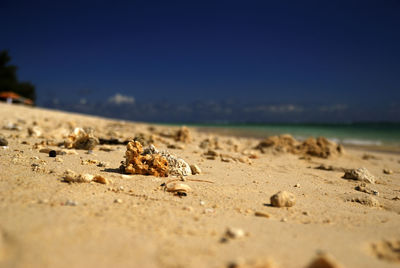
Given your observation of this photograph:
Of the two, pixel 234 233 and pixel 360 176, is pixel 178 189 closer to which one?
pixel 234 233

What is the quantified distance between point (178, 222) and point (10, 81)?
43.3 metres

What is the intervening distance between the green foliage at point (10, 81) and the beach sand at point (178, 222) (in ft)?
131

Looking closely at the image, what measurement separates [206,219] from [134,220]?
57 cm

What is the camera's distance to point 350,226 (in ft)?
7.72

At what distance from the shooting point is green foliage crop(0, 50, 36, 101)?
119ft

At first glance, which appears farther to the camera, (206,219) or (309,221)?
(309,221)

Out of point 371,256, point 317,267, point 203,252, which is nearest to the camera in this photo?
point 317,267

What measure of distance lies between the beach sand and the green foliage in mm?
40053

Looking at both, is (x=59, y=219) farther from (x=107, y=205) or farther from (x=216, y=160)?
(x=216, y=160)

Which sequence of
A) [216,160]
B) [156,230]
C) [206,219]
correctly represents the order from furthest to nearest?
[216,160] < [206,219] < [156,230]

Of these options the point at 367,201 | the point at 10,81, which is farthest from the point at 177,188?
the point at 10,81

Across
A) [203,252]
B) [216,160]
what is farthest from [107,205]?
[216,160]

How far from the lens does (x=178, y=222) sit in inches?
84.6

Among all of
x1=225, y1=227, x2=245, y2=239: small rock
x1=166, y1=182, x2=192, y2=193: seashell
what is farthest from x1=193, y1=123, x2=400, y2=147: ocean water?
x1=225, y1=227, x2=245, y2=239: small rock
